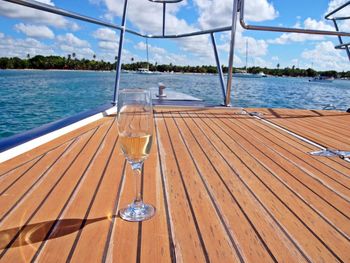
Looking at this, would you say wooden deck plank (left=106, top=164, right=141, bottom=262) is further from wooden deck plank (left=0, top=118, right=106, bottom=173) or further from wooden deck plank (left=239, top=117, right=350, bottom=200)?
wooden deck plank (left=239, top=117, right=350, bottom=200)

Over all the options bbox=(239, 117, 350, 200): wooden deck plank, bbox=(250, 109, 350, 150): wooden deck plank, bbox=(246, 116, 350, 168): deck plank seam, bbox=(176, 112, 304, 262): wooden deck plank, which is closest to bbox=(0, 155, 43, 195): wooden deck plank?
bbox=(176, 112, 304, 262): wooden deck plank

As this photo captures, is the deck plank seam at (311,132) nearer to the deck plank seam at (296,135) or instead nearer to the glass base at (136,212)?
the deck plank seam at (296,135)

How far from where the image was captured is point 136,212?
2.56 ft

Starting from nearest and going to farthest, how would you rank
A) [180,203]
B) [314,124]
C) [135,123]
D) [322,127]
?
[135,123], [180,203], [322,127], [314,124]

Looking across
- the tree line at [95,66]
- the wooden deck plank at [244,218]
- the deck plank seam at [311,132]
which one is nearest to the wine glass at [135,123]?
the wooden deck plank at [244,218]

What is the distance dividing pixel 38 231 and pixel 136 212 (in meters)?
0.24

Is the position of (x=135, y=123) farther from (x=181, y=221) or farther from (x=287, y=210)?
(x=287, y=210)

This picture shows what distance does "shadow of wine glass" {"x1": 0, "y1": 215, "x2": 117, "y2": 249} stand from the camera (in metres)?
0.66

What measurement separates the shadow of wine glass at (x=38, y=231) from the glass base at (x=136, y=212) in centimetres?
7

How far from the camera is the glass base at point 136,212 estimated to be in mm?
765

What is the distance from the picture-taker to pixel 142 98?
26.2 inches

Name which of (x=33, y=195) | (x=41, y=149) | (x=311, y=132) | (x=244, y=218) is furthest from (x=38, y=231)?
(x=311, y=132)

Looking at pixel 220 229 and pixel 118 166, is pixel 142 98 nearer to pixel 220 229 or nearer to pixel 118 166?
pixel 220 229

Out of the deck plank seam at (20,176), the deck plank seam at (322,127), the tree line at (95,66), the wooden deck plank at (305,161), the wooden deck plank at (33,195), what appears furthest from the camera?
the tree line at (95,66)
